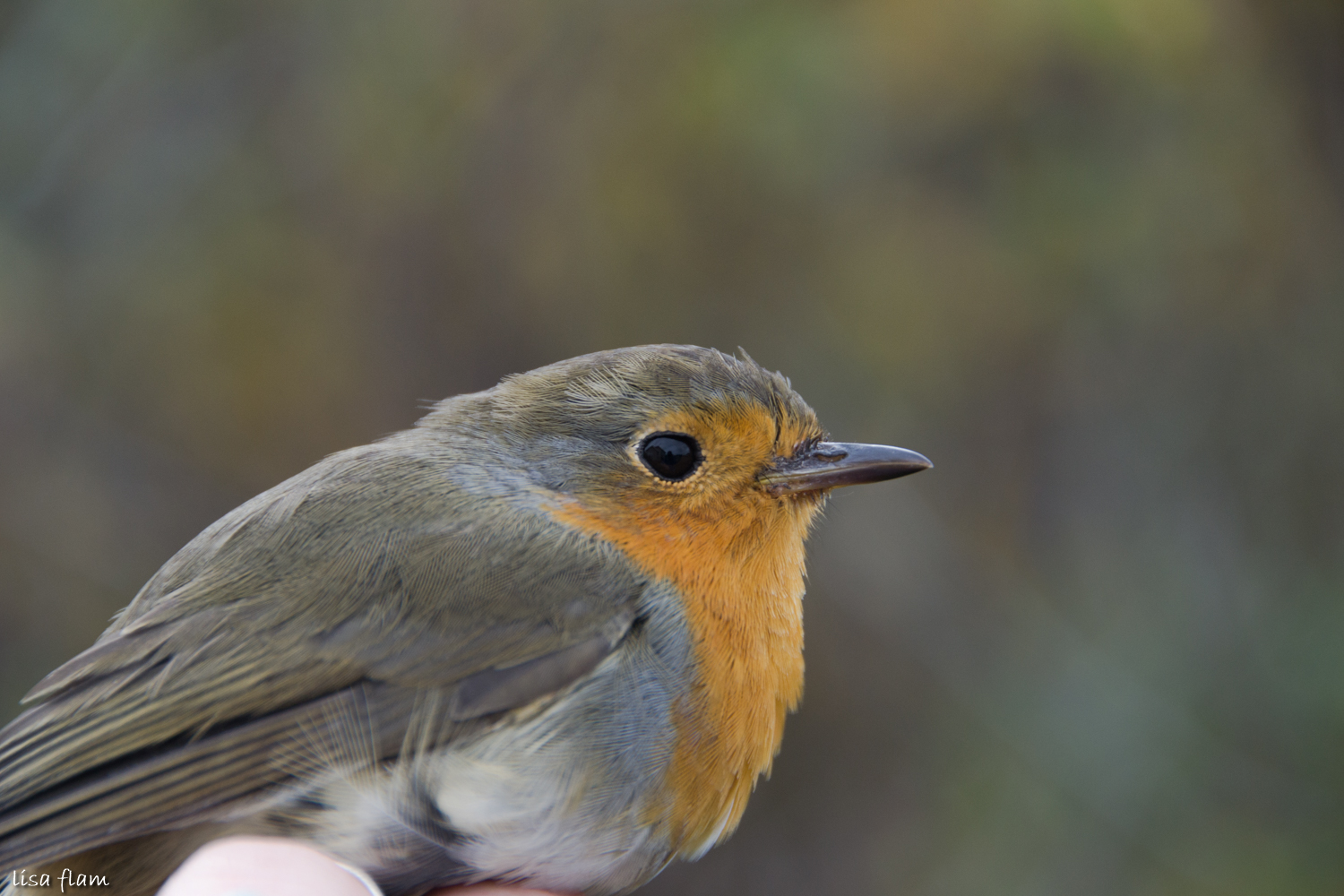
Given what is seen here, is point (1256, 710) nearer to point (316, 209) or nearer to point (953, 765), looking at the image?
point (953, 765)

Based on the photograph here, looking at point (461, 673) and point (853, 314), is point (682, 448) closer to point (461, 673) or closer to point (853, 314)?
point (461, 673)

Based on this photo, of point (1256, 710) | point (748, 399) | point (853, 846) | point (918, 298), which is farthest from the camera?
point (853, 846)

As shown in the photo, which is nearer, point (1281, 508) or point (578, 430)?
point (578, 430)

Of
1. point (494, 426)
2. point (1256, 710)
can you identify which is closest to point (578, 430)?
point (494, 426)

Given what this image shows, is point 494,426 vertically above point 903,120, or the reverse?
point 903,120
